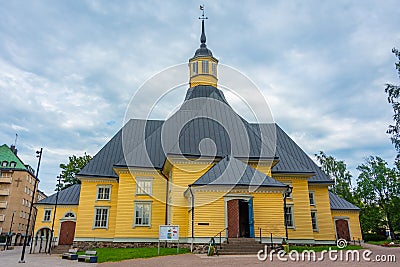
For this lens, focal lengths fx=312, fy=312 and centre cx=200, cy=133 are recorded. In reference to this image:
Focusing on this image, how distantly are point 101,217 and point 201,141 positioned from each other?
9339mm

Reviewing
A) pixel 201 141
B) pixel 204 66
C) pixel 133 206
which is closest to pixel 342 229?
pixel 201 141

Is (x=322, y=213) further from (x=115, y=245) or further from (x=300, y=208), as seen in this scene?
(x=115, y=245)

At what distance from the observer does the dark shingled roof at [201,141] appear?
21.2 meters

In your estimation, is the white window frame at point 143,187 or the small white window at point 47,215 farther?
the small white window at point 47,215

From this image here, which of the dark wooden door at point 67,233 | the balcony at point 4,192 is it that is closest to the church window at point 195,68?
the dark wooden door at point 67,233

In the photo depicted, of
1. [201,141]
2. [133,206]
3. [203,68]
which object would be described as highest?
[203,68]

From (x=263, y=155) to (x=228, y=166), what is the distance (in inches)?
149

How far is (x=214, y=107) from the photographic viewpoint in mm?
24453

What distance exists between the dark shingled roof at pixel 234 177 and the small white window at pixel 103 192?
9179 mm

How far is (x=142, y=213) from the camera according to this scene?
2211cm

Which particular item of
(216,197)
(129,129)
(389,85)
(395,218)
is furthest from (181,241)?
(395,218)

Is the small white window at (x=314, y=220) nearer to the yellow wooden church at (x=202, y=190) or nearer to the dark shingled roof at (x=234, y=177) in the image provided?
the yellow wooden church at (x=202, y=190)

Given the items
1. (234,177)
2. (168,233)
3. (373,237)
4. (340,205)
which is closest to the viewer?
(168,233)

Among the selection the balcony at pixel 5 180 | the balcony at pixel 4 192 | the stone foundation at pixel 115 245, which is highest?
the balcony at pixel 5 180
